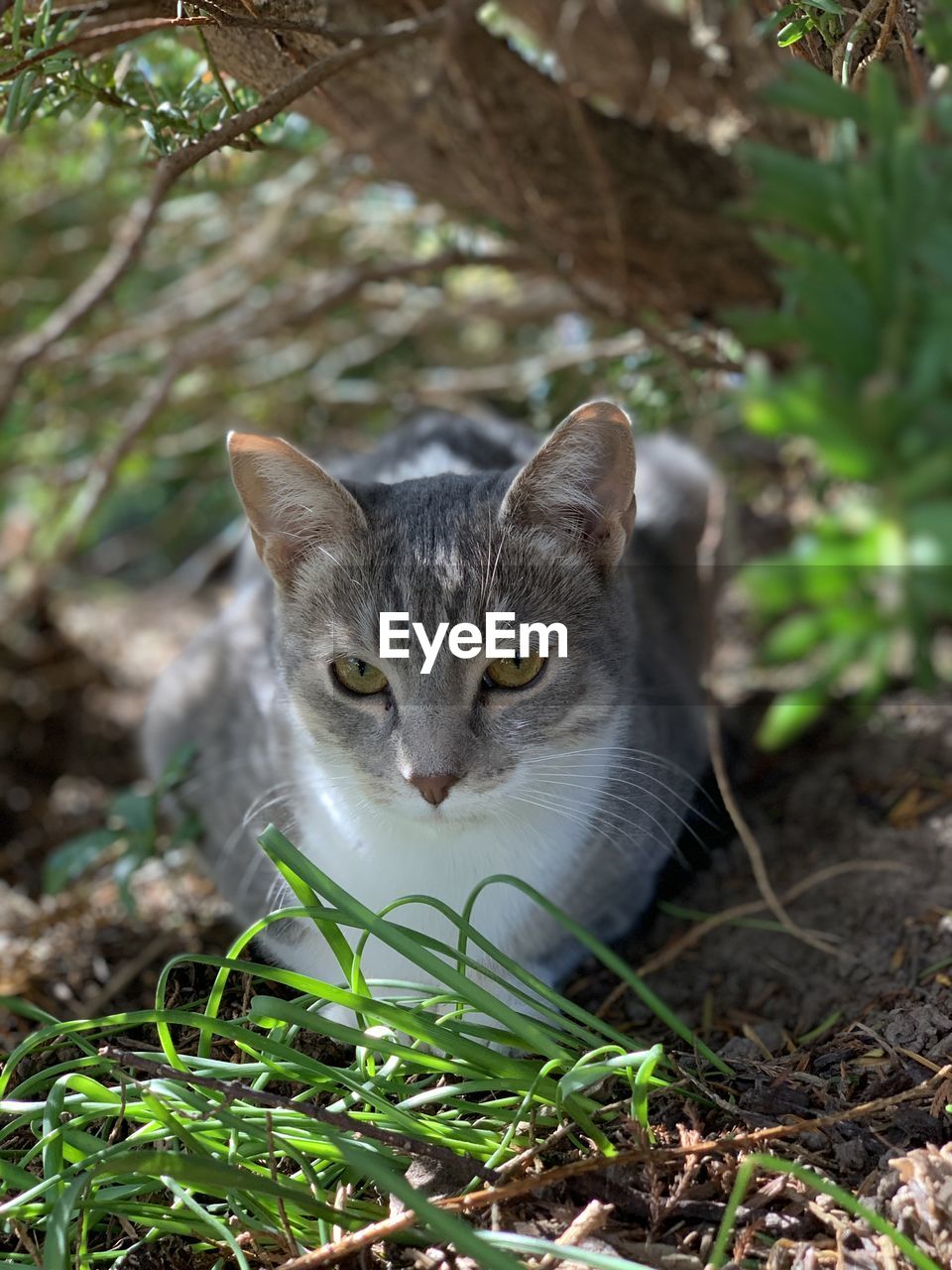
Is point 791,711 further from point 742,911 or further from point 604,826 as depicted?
point 742,911

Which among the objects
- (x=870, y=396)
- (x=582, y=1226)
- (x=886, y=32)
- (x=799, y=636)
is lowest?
(x=582, y=1226)

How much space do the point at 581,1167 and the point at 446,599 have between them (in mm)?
914

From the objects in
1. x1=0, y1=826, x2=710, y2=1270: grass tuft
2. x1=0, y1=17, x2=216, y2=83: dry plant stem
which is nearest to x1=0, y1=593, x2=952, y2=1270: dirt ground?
x1=0, y1=826, x2=710, y2=1270: grass tuft

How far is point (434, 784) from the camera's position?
70.0 inches

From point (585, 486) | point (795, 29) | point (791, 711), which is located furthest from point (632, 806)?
point (795, 29)

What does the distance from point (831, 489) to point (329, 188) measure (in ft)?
6.60

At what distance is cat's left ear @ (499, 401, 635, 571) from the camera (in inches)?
73.5

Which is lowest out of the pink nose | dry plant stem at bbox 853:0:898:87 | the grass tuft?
the grass tuft

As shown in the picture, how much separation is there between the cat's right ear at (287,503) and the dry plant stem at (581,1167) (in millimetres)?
1120

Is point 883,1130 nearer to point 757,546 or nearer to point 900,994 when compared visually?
point 900,994

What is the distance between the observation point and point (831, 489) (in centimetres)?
299

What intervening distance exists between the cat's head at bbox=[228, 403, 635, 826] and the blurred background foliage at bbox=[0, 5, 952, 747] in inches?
14.7

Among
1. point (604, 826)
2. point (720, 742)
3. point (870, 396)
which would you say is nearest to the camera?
point (870, 396)

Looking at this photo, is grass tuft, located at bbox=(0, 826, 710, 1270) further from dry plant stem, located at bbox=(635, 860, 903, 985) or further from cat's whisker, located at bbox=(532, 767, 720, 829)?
dry plant stem, located at bbox=(635, 860, 903, 985)
